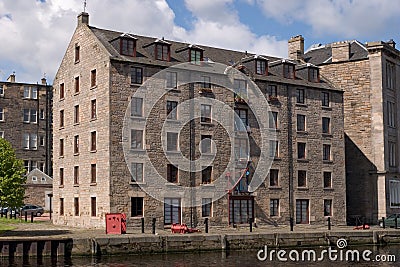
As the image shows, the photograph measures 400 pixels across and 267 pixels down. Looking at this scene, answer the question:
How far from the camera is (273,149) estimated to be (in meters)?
50.5

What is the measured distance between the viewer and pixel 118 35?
4797 centimetres

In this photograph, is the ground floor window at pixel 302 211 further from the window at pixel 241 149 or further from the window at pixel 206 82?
the window at pixel 206 82

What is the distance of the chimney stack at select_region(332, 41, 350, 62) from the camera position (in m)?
58.4

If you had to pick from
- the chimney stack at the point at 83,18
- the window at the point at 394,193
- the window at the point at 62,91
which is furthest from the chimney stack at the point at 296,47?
the window at the point at 62,91

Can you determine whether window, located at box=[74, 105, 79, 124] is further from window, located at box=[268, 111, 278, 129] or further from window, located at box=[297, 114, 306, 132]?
window, located at box=[297, 114, 306, 132]

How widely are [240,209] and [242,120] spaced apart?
6.66 metres

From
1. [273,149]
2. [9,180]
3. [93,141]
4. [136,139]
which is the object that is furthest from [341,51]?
[9,180]

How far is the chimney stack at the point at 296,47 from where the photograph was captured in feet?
199

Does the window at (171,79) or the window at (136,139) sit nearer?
the window at (136,139)

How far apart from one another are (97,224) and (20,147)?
3369cm

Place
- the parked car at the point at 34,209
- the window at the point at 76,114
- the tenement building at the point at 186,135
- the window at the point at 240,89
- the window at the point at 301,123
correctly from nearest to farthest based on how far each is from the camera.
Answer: the tenement building at the point at 186,135 → the window at the point at 76,114 → the window at the point at 240,89 → the window at the point at 301,123 → the parked car at the point at 34,209

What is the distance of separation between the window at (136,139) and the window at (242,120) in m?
8.06

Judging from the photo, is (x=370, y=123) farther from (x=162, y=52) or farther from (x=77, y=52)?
(x=77, y=52)

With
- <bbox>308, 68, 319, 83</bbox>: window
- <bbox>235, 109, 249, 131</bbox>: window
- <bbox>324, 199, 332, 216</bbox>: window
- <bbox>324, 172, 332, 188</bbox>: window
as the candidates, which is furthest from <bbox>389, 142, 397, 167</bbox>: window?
<bbox>235, 109, 249, 131</bbox>: window
